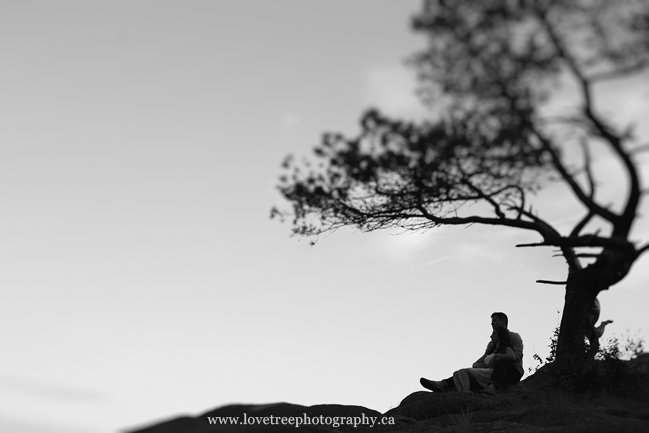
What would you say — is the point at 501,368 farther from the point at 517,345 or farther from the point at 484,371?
the point at 517,345

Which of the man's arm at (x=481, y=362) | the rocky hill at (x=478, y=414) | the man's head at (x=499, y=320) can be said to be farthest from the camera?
the man's arm at (x=481, y=362)

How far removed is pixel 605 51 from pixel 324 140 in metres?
4.54

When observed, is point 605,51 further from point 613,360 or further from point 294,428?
point 294,428

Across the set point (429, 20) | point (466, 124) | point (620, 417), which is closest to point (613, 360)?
point (620, 417)

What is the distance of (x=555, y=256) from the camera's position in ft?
39.1

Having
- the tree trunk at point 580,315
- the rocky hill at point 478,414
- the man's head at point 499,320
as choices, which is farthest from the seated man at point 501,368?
the tree trunk at point 580,315

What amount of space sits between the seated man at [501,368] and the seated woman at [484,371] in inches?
2.4

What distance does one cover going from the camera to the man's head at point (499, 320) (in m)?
12.9

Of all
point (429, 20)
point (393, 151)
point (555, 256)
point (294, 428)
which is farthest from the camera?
point (555, 256)

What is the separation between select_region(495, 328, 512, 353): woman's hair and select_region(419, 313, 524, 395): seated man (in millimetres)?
81

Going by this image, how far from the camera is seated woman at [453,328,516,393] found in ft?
41.0

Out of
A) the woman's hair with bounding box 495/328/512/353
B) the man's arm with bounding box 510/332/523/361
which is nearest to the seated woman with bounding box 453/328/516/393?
the woman's hair with bounding box 495/328/512/353

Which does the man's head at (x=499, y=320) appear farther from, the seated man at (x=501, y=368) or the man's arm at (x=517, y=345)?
the man's arm at (x=517, y=345)

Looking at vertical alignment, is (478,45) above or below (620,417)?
above
